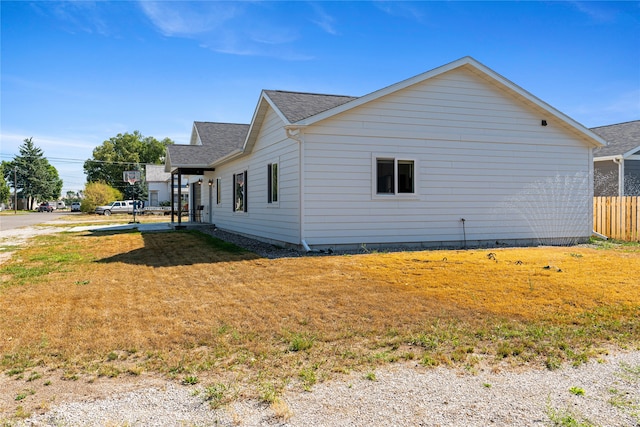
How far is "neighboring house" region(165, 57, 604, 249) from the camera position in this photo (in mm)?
11172

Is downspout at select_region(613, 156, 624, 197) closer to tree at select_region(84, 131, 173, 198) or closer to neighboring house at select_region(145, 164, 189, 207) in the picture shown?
neighboring house at select_region(145, 164, 189, 207)

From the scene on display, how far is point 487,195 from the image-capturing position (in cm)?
1259

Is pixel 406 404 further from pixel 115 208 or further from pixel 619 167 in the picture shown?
pixel 115 208

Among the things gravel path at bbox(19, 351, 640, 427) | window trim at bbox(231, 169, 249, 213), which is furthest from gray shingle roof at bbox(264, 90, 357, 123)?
gravel path at bbox(19, 351, 640, 427)

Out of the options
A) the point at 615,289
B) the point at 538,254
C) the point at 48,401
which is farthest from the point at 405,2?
the point at 48,401

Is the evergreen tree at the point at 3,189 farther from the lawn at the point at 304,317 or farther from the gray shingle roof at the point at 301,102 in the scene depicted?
the lawn at the point at 304,317

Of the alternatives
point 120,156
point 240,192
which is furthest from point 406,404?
point 120,156

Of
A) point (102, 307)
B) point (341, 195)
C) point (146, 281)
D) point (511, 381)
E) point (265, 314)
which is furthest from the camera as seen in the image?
point (341, 195)

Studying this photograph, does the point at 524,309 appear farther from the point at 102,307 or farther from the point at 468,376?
the point at 102,307

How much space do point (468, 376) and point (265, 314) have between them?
259 cm

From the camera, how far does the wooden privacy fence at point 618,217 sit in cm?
1341

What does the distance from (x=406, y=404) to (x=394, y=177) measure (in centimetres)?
914

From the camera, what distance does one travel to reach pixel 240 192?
53.8ft

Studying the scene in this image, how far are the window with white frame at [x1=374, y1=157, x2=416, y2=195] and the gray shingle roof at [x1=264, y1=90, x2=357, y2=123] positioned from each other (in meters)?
1.99
